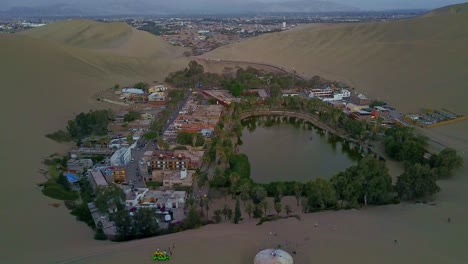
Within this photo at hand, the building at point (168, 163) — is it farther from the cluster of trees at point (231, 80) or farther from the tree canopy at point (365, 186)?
the cluster of trees at point (231, 80)

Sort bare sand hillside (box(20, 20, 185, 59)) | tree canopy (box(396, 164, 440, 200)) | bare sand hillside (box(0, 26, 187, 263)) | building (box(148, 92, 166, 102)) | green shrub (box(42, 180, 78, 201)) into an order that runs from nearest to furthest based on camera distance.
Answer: bare sand hillside (box(0, 26, 187, 263)) < tree canopy (box(396, 164, 440, 200)) < green shrub (box(42, 180, 78, 201)) < building (box(148, 92, 166, 102)) < bare sand hillside (box(20, 20, 185, 59))

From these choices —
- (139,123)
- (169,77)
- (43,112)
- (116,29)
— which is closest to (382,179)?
(139,123)

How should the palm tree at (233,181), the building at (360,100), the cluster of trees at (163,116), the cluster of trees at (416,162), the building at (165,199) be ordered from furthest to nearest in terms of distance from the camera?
the building at (360,100) → the cluster of trees at (163,116) → the palm tree at (233,181) → the building at (165,199) → the cluster of trees at (416,162)

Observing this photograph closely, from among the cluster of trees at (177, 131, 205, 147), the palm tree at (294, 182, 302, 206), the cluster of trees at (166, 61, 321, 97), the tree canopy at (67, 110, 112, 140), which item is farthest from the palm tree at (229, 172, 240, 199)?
the cluster of trees at (166, 61, 321, 97)

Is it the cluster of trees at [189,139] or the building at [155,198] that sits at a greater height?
the cluster of trees at [189,139]

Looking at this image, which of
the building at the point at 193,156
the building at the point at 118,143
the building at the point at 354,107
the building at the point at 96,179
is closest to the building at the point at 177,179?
the building at the point at 193,156

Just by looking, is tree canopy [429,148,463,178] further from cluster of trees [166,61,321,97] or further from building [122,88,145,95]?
building [122,88,145,95]

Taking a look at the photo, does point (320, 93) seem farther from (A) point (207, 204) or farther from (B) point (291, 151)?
(A) point (207, 204)

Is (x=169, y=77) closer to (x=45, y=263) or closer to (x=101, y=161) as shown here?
(x=101, y=161)
